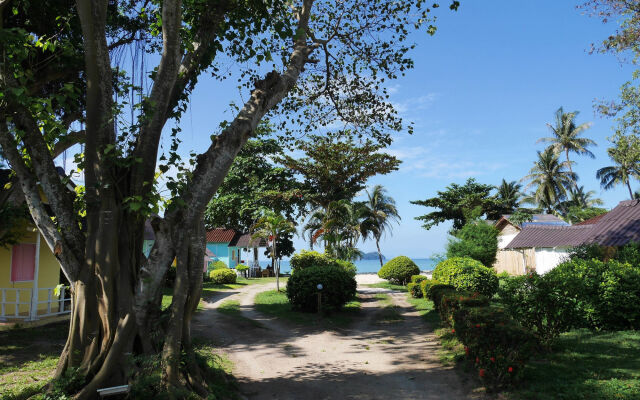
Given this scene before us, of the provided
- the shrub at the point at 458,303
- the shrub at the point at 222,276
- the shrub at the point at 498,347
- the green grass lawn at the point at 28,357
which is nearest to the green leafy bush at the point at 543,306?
the shrub at the point at 458,303

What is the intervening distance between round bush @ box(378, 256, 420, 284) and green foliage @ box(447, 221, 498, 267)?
13.1 ft

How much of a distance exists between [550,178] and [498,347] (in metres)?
49.6

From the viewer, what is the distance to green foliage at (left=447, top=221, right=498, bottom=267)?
2534 cm

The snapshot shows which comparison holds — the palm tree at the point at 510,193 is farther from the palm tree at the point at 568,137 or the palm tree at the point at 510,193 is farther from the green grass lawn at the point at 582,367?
the green grass lawn at the point at 582,367

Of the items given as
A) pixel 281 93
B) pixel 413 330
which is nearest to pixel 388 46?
pixel 281 93

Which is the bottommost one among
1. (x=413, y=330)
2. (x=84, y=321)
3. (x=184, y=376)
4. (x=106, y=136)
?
(x=413, y=330)

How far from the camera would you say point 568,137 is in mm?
48125

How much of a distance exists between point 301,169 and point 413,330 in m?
19.7

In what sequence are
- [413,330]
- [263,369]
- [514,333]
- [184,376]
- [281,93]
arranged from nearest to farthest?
[184,376]
[514,333]
[281,93]
[263,369]
[413,330]

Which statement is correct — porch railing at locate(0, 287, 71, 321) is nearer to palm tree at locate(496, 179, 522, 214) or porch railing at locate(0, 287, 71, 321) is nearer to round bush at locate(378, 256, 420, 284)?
round bush at locate(378, 256, 420, 284)

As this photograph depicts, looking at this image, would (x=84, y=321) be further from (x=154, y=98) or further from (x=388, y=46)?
(x=388, y=46)

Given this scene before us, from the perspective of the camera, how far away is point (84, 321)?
5.43m

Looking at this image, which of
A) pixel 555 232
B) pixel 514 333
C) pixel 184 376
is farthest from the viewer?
pixel 555 232

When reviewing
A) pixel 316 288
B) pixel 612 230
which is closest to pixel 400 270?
pixel 612 230
